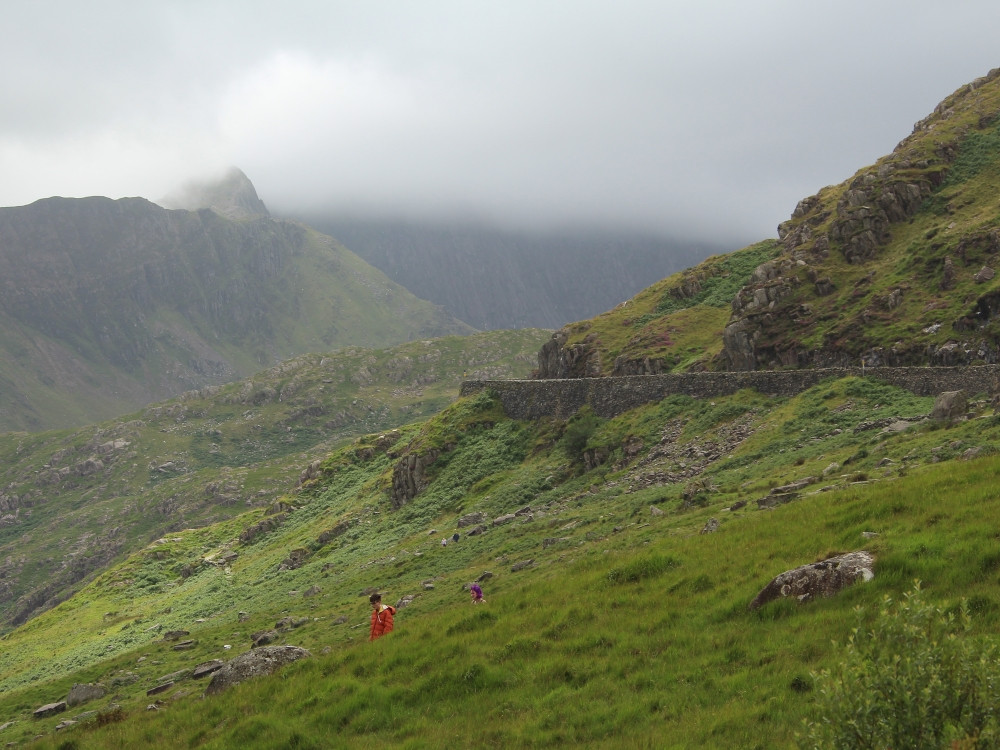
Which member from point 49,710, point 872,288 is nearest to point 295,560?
point 49,710

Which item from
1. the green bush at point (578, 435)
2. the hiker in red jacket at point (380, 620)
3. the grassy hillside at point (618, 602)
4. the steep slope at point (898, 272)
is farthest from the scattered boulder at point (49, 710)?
the steep slope at point (898, 272)

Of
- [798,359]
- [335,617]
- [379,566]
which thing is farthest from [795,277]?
[335,617]

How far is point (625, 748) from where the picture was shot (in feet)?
40.9

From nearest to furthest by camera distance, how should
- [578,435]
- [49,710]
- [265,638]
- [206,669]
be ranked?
[206,669]
[49,710]
[265,638]
[578,435]

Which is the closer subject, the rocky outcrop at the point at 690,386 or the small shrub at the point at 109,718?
the small shrub at the point at 109,718

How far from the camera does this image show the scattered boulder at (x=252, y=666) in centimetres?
2172

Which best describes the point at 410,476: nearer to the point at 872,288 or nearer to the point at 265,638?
the point at 265,638

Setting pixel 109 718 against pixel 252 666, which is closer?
pixel 109 718

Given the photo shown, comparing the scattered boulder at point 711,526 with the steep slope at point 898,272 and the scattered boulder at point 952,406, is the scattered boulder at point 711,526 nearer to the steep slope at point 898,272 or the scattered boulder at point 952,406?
the scattered boulder at point 952,406

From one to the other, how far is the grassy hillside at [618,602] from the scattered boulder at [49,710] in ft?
2.94

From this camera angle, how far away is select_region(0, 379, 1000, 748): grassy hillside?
14.3 m

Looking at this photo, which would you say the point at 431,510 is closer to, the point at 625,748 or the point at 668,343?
the point at 668,343

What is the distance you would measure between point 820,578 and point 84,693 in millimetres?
30262

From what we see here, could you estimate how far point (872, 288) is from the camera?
62.5 metres
